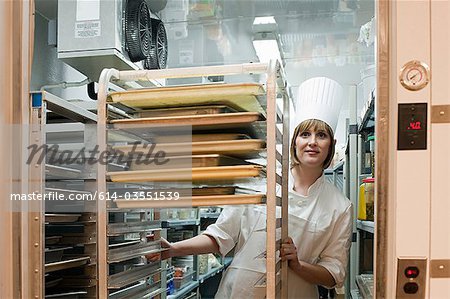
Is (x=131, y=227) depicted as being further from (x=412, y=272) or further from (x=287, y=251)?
(x=412, y=272)

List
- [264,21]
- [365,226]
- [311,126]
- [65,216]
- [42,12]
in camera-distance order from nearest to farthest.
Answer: [65,216]
[311,126]
[365,226]
[42,12]
[264,21]

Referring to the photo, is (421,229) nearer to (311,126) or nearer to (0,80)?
(0,80)

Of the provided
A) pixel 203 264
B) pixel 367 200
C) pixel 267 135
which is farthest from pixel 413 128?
pixel 203 264

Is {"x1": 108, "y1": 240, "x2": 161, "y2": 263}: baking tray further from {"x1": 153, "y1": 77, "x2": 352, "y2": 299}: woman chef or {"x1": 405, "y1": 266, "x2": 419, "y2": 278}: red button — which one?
{"x1": 405, "y1": 266, "x2": 419, "y2": 278}: red button

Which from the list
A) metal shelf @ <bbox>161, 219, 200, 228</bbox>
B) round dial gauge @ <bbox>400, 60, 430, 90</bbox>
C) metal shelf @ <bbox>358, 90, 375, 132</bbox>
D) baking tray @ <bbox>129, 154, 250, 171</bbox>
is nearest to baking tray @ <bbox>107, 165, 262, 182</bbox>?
baking tray @ <bbox>129, 154, 250, 171</bbox>

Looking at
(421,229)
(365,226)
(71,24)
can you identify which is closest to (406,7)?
(421,229)

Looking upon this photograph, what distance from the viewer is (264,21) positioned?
416 centimetres

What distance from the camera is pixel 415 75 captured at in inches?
42.4

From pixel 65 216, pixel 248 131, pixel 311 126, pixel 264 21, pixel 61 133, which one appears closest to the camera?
pixel 248 131

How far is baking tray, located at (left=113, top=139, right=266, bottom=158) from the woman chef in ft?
2.44

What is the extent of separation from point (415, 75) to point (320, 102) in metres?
1.30

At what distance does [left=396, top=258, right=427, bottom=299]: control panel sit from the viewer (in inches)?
42.0

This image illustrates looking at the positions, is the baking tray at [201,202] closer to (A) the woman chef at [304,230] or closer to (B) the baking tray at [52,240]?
(B) the baking tray at [52,240]

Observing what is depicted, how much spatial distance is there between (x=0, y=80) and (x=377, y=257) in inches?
37.5
